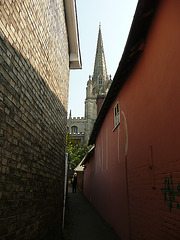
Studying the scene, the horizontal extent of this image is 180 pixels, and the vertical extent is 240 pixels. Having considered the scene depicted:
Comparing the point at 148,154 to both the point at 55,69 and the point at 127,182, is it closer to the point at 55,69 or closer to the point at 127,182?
the point at 127,182

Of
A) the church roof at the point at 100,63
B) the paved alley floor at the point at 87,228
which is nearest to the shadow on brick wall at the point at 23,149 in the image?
the paved alley floor at the point at 87,228

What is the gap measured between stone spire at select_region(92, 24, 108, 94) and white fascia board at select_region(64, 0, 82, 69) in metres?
47.9

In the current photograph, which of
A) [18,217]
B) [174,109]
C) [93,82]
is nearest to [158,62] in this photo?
[174,109]

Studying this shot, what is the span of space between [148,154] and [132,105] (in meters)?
1.68

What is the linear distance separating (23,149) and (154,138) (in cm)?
258

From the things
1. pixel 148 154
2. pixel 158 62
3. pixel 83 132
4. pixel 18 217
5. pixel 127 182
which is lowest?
pixel 18 217

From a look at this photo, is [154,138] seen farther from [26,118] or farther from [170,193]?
[26,118]

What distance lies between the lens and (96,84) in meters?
57.5

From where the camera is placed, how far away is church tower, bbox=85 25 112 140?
55.5 metres

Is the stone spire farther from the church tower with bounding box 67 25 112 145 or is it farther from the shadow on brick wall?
the shadow on brick wall

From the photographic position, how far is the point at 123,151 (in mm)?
6254

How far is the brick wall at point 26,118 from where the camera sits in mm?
2840

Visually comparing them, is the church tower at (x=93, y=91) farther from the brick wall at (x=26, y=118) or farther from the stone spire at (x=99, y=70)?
the brick wall at (x=26, y=118)

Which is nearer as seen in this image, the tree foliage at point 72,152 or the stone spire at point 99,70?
the tree foliage at point 72,152
